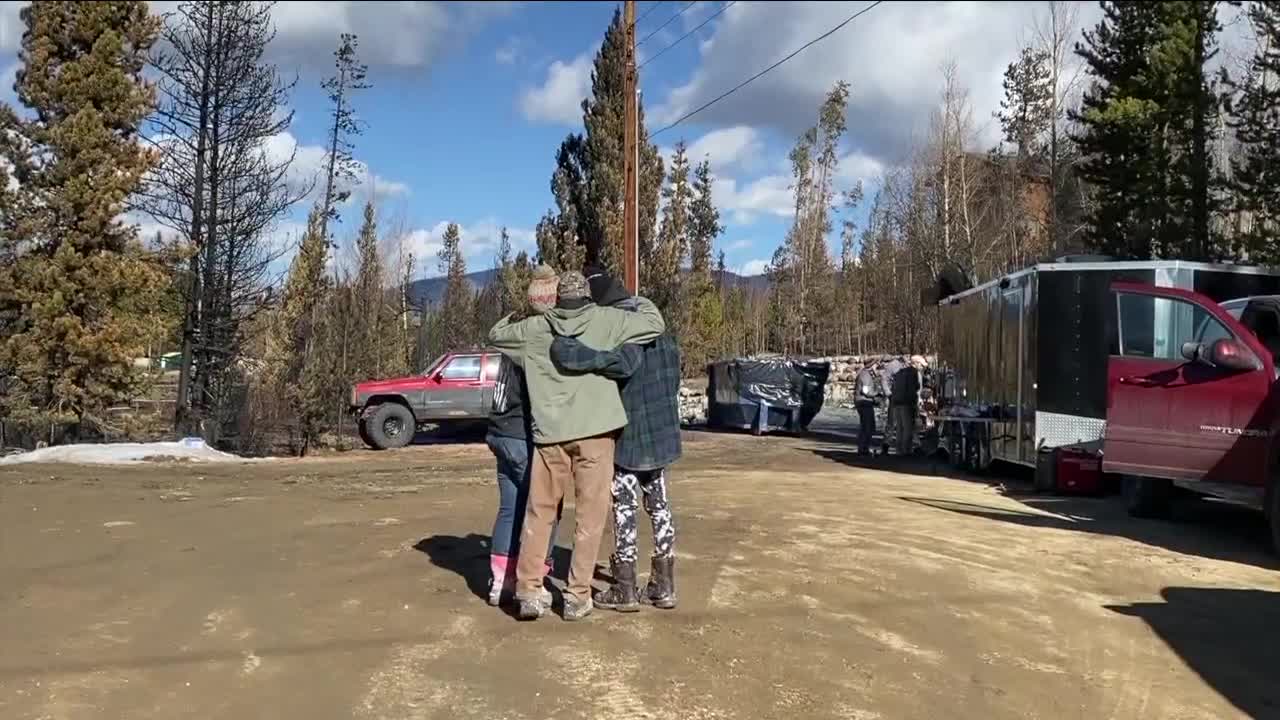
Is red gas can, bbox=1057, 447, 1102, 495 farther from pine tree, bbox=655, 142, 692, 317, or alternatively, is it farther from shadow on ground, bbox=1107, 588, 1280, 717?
pine tree, bbox=655, 142, 692, 317

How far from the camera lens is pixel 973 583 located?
22.7 ft

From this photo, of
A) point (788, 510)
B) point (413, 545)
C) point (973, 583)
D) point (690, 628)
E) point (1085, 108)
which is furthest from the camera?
point (1085, 108)

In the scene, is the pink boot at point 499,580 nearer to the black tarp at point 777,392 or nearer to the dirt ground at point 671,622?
the dirt ground at point 671,622

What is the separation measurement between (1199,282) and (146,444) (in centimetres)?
1464

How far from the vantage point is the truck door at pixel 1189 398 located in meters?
8.62

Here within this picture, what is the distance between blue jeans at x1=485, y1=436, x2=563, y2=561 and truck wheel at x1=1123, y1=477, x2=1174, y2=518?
6715mm

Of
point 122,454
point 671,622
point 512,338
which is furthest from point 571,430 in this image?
point 122,454

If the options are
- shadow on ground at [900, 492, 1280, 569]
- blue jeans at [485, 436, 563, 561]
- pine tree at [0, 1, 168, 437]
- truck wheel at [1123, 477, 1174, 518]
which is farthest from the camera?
pine tree at [0, 1, 168, 437]

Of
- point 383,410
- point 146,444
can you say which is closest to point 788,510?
point 146,444

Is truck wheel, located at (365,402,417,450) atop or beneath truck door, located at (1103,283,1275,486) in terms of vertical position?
beneath

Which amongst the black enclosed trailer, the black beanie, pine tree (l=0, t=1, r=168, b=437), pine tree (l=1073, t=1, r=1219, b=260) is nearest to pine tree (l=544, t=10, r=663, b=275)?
pine tree (l=0, t=1, r=168, b=437)

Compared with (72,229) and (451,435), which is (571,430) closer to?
(72,229)

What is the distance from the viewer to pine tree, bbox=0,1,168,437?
55.5ft

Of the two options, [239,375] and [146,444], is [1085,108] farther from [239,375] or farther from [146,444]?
[146,444]
